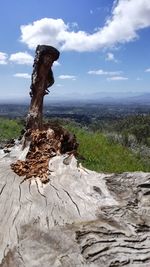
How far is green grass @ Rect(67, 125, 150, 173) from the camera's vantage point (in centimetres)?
1591

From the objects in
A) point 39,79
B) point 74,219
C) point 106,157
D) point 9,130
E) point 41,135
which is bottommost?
point 106,157

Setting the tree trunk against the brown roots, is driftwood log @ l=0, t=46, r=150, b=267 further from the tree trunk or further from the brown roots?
the tree trunk

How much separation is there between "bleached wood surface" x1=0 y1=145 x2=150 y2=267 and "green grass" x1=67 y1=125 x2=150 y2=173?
7.81 metres

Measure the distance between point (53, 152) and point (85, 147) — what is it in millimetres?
9987

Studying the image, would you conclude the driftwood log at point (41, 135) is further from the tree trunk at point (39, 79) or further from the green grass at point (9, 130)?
the green grass at point (9, 130)

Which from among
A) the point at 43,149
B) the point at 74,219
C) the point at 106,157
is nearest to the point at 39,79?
the point at 43,149

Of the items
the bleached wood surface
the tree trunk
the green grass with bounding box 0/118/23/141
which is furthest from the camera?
the green grass with bounding box 0/118/23/141

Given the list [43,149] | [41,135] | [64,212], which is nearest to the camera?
[64,212]

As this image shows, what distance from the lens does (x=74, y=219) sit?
6.10m

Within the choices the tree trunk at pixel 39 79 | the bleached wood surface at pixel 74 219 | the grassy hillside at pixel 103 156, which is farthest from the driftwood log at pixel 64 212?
the grassy hillside at pixel 103 156

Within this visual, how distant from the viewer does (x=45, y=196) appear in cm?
696

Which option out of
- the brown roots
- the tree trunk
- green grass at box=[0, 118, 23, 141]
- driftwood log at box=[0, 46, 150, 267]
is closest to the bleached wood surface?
driftwood log at box=[0, 46, 150, 267]

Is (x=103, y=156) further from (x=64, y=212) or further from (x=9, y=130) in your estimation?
(x=64, y=212)

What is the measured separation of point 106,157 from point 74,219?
453 inches
